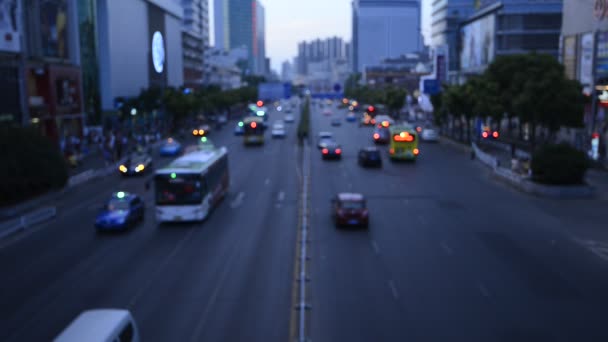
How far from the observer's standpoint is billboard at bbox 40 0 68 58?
56406mm

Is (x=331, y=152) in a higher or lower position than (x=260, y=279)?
higher

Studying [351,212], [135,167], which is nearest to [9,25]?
[135,167]

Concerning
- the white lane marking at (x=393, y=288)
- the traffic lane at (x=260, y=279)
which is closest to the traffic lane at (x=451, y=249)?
the white lane marking at (x=393, y=288)

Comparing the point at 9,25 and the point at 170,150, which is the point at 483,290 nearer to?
the point at 9,25

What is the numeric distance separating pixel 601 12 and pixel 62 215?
143 ft

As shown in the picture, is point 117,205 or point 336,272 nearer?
point 336,272

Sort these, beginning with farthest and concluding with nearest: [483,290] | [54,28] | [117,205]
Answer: [54,28]
[117,205]
[483,290]

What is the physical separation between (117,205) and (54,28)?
122 feet

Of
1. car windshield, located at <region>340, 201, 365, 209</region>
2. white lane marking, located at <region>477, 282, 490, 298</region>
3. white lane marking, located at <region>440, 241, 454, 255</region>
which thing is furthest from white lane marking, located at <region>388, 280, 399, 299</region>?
car windshield, located at <region>340, 201, 365, 209</region>

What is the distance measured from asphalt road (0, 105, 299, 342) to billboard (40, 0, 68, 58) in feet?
95.7

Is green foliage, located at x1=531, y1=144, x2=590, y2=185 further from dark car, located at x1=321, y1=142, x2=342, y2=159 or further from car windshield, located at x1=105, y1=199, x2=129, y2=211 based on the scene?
car windshield, located at x1=105, y1=199, x2=129, y2=211

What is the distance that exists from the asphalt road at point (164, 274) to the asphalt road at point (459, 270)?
160 centimetres

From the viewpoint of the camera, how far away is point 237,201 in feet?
111

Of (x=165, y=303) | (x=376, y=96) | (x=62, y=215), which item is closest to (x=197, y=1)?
(x=376, y=96)
